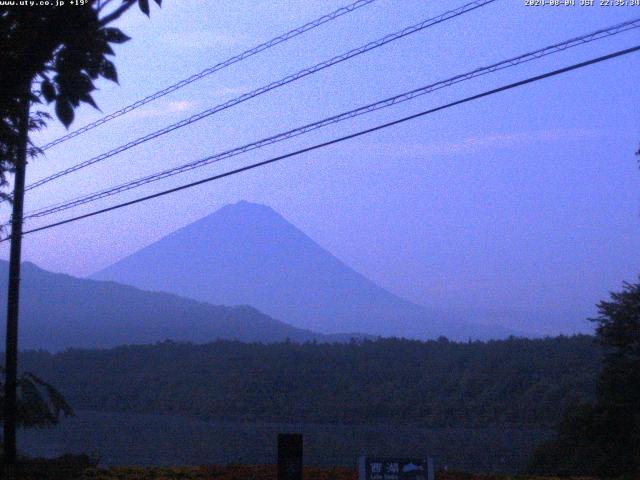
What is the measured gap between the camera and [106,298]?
74062mm

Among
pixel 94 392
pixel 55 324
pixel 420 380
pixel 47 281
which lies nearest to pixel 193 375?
pixel 94 392

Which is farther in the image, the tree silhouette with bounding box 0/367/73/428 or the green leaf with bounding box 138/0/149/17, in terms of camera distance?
the tree silhouette with bounding box 0/367/73/428

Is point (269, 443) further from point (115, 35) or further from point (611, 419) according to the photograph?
point (115, 35)

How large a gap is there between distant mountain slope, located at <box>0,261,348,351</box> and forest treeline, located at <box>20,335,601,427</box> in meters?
20.2

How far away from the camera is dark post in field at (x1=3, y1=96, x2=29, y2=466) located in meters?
14.6

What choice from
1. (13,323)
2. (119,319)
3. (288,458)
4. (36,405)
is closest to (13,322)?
(13,323)

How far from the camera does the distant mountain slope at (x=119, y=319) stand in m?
63.6

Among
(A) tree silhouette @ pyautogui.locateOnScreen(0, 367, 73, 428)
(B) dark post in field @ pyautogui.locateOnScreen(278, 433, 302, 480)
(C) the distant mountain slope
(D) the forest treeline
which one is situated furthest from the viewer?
(C) the distant mountain slope

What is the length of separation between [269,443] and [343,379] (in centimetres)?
1150

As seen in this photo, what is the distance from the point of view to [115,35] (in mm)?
6133

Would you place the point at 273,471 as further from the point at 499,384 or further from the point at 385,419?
the point at 499,384

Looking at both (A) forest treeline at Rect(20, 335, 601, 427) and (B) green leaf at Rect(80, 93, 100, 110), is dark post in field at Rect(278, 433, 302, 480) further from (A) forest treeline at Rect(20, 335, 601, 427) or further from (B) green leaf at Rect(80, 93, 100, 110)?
(A) forest treeline at Rect(20, 335, 601, 427)

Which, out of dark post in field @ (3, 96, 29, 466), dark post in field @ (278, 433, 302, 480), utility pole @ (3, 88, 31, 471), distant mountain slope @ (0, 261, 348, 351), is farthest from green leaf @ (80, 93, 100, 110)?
distant mountain slope @ (0, 261, 348, 351)

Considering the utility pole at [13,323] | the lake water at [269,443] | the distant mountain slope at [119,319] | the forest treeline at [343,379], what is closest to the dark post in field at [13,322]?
the utility pole at [13,323]
